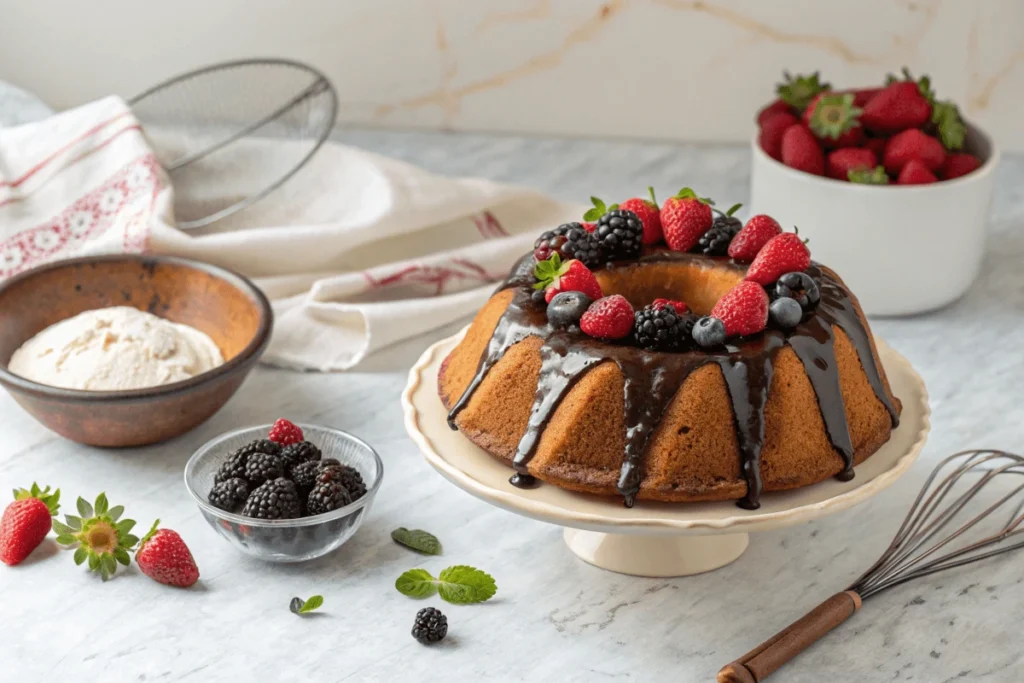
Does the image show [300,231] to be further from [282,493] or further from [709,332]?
[709,332]

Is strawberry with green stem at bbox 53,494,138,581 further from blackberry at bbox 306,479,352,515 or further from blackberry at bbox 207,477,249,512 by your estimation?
blackberry at bbox 306,479,352,515

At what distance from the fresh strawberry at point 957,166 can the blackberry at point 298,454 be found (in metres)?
1.24

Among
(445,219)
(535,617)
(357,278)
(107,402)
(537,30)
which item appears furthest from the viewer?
(537,30)

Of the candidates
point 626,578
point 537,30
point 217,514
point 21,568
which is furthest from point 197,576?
point 537,30

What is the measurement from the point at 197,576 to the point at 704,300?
0.76m

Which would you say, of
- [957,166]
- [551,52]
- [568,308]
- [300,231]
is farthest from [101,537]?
[551,52]

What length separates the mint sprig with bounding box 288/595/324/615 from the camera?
153 cm

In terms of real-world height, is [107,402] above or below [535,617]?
above

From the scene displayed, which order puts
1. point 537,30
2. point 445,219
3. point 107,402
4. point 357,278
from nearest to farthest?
point 107,402, point 357,278, point 445,219, point 537,30

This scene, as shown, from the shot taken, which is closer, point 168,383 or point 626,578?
point 626,578

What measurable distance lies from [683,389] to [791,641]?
32cm

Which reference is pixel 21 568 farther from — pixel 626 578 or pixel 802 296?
pixel 802 296

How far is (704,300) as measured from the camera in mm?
1614

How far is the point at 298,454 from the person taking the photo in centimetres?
167
